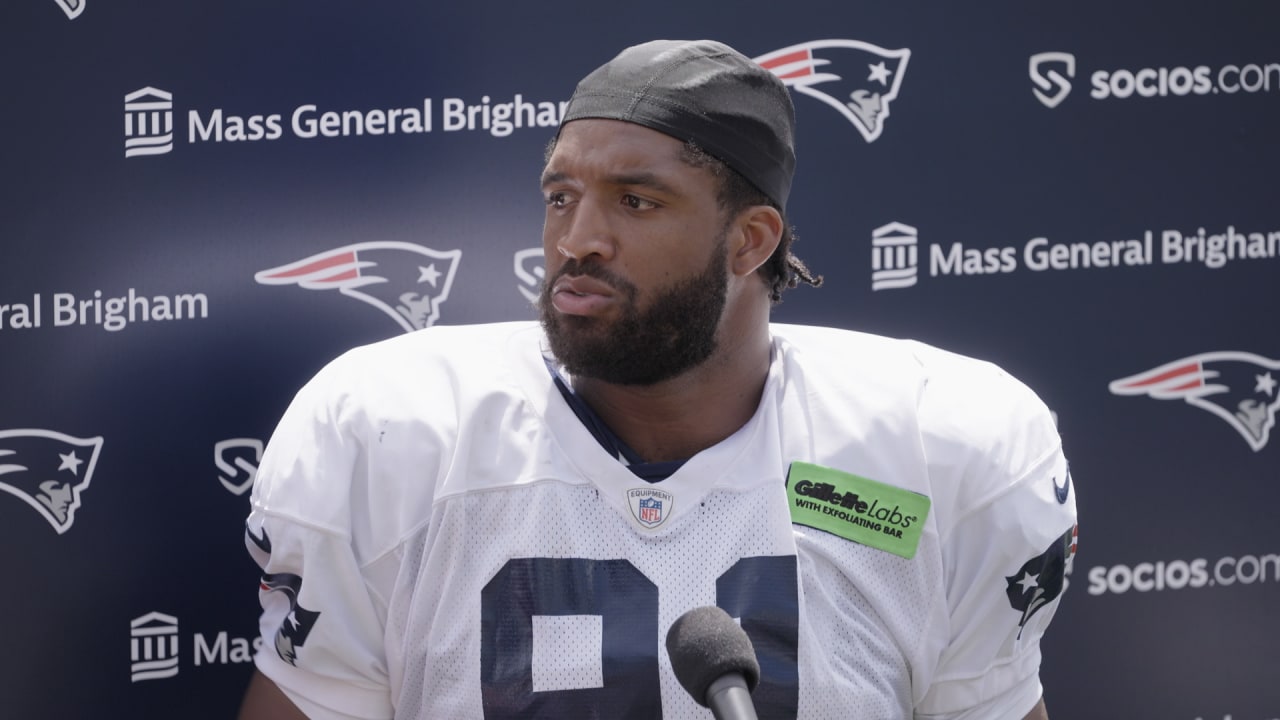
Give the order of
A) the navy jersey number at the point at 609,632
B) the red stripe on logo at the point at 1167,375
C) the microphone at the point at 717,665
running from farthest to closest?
the red stripe on logo at the point at 1167,375 → the navy jersey number at the point at 609,632 → the microphone at the point at 717,665

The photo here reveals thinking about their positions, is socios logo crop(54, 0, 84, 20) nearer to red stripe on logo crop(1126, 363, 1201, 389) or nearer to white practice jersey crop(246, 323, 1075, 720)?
white practice jersey crop(246, 323, 1075, 720)

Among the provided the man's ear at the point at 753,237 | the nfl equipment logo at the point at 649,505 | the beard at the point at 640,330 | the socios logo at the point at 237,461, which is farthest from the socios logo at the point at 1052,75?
the socios logo at the point at 237,461

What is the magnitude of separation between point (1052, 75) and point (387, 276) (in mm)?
1248

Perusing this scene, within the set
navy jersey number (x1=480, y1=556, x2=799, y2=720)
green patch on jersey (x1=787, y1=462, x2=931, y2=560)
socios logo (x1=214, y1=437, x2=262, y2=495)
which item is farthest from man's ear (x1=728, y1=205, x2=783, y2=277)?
socios logo (x1=214, y1=437, x2=262, y2=495)

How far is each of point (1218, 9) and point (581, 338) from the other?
1.48m

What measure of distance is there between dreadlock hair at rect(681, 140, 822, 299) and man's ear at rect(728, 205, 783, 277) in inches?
0.5

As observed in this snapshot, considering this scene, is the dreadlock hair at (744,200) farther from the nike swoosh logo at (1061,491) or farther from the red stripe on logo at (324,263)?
the red stripe on logo at (324,263)

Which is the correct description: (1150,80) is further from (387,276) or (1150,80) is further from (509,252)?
(387,276)

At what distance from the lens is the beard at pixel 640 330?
72.2 inches

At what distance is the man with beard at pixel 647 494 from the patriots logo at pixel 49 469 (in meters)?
0.57

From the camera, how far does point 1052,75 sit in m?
2.49

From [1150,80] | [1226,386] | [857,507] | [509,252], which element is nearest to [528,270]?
[509,252]

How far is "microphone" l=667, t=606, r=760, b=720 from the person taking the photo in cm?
117

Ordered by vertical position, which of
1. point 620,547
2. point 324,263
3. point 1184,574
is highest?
point 324,263
